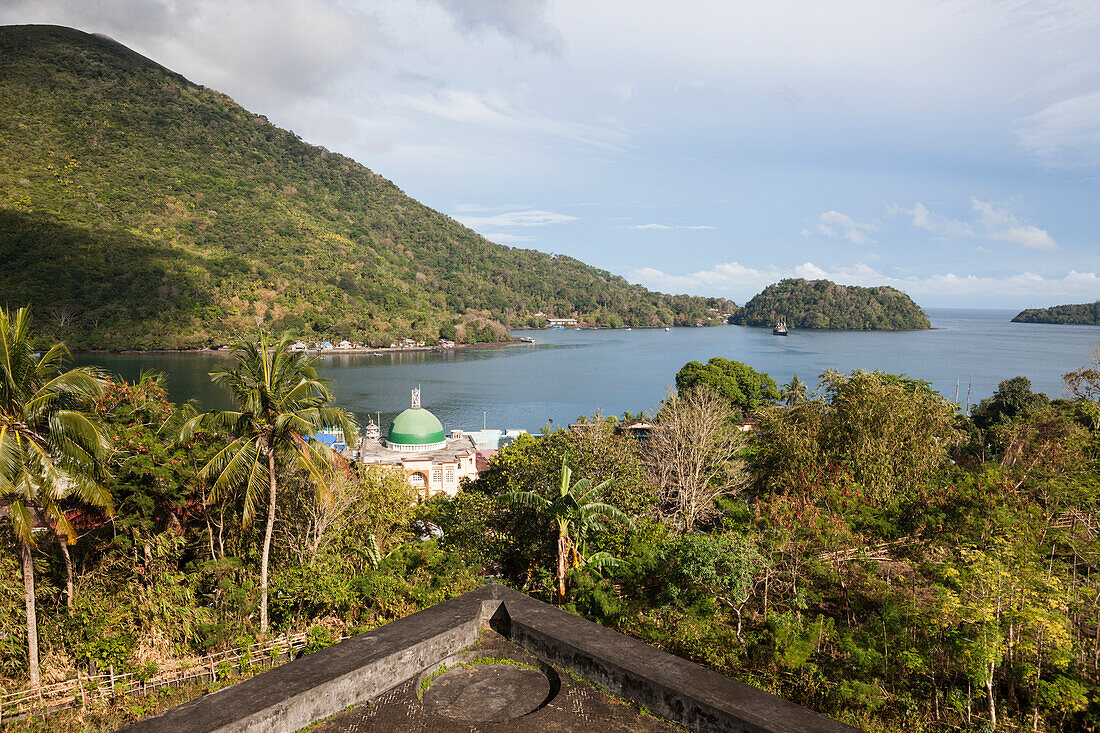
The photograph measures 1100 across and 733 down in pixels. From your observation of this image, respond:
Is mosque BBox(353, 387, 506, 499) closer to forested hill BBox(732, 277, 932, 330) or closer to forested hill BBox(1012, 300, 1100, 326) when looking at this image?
forested hill BBox(732, 277, 932, 330)

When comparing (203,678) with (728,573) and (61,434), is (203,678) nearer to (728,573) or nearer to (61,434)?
(61,434)

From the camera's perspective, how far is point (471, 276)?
168 meters

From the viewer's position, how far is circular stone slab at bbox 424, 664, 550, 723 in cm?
436

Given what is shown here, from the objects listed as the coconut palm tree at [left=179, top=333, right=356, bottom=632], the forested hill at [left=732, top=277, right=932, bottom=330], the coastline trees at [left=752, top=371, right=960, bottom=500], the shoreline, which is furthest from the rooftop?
the forested hill at [left=732, top=277, right=932, bottom=330]

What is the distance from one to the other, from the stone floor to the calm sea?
36.4 meters

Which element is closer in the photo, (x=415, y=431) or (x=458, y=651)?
(x=458, y=651)

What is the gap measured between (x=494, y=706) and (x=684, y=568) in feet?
13.2

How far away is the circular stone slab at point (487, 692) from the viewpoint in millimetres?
4355

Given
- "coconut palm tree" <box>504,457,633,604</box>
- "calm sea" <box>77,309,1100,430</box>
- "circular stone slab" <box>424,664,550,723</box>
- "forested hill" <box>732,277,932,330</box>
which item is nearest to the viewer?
"circular stone slab" <box>424,664,550,723</box>

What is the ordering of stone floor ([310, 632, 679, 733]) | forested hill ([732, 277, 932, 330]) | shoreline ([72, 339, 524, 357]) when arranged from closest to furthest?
1. stone floor ([310, 632, 679, 733])
2. shoreline ([72, 339, 524, 357])
3. forested hill ([732, 277, 932, 330])

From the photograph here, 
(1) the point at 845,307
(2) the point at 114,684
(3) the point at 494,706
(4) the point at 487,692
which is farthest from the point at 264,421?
(1) the point at 845,307

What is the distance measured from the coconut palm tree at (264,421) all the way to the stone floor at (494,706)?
510cm

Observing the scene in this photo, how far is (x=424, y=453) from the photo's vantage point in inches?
1071

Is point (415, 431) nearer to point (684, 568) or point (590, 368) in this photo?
point (684, 568)
